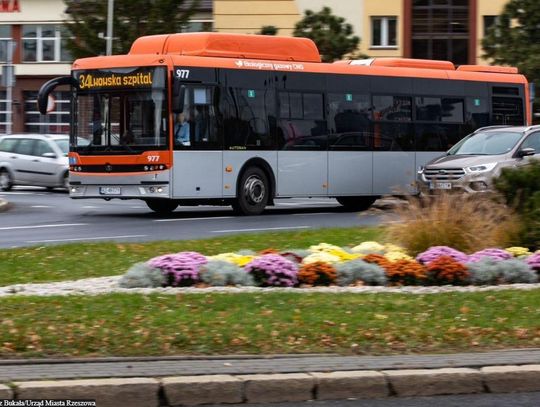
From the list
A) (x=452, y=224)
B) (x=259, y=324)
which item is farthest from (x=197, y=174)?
(x=259, y=324)

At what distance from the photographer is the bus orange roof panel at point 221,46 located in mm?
24172

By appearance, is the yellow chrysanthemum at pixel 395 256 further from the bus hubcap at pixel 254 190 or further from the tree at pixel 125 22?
the tree at pixel 125 22

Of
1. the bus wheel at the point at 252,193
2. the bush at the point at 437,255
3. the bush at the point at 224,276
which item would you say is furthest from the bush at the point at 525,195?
the bus wheel at the point at 252,193

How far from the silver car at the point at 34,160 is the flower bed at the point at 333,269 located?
20777 millimetres

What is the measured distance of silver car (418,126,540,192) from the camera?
22.5m

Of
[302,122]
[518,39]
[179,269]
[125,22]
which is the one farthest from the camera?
[125,22]

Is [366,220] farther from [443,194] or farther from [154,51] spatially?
[443,194]

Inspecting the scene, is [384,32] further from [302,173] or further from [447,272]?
[447,272]

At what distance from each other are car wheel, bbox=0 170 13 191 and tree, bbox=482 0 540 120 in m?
17.8

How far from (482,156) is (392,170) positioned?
465cm

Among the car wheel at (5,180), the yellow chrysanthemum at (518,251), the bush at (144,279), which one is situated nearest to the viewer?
the bush at (144,279)

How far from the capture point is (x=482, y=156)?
23000 millimetres

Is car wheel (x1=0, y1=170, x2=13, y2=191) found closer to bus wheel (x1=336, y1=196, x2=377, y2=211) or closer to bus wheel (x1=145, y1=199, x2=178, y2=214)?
bus wheel (x1=145, y1=199, x2=178, y2=214)

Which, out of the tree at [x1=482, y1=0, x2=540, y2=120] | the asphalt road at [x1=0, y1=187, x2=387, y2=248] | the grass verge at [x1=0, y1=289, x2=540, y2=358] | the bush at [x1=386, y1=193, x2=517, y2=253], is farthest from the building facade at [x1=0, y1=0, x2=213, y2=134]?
the grass verge at [x1=0, y1=289, x2=540, y2=358]
